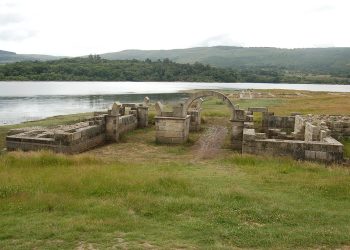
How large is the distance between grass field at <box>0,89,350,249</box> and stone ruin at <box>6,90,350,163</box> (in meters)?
1.53

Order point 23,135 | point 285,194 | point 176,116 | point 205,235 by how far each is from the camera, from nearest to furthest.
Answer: point 205,235 → point 285,194 → point 23,135 → point 176,116

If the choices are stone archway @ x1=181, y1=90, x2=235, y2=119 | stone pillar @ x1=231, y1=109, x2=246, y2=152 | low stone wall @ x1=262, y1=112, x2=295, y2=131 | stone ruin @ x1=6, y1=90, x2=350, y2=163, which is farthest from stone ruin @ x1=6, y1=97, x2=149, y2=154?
low stone wall @ x1=262, y1=112, x2=295, y2=131

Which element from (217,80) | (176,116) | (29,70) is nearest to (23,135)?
(176,116)

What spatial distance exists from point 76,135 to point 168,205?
10552 mm

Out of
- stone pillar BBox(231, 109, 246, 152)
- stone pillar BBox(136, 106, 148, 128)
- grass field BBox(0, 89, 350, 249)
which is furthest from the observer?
stone pillar BBox(136, 106, 148, 128)

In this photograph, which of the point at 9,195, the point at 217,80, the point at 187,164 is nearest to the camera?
the point at 9,195

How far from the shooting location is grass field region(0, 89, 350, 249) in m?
7.06

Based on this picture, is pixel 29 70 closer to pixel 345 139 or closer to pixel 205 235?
pixel 345 139

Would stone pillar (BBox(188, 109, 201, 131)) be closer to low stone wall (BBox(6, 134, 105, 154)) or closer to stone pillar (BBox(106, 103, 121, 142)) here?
stone pillar (BBox(106, 103, 121, 142))

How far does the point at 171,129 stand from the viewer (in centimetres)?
2148

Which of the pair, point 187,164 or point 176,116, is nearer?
point 187,164

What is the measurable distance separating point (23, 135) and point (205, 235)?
13390mm

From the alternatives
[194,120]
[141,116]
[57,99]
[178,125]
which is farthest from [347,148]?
[57,99]

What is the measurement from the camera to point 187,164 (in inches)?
572
